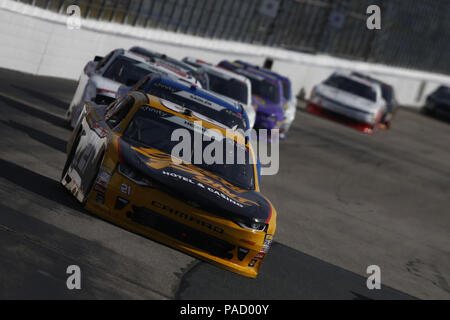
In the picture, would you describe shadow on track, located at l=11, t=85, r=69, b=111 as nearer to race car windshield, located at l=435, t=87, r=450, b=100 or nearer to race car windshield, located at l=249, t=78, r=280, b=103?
race car windshield, located at l=249, t=78, r=280, b=103

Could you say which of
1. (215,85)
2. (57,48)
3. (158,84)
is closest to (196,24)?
(57,48)

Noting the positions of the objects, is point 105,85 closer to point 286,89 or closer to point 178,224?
point 178,224

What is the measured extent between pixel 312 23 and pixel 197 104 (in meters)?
29.2

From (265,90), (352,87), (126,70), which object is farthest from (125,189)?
(352,87)

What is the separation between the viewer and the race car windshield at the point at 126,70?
15.5 meters

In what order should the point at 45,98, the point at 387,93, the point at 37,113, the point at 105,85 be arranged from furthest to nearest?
1. the point at 387,93
2. the point at 45,98
3. the point at 37,113
4. the point at 105,85

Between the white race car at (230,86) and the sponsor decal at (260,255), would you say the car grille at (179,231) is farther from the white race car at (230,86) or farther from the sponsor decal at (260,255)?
the white race car at (230,86)

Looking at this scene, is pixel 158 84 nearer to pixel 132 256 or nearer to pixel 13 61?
pixel 132 256

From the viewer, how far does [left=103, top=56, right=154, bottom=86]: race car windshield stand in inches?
611

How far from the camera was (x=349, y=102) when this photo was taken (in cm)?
2992

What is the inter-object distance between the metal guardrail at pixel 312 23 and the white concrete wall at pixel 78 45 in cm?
33

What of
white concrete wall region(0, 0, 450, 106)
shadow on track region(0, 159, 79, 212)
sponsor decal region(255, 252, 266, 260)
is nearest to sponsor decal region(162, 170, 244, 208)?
sponsor decal region(255, 252, 266, 260)
